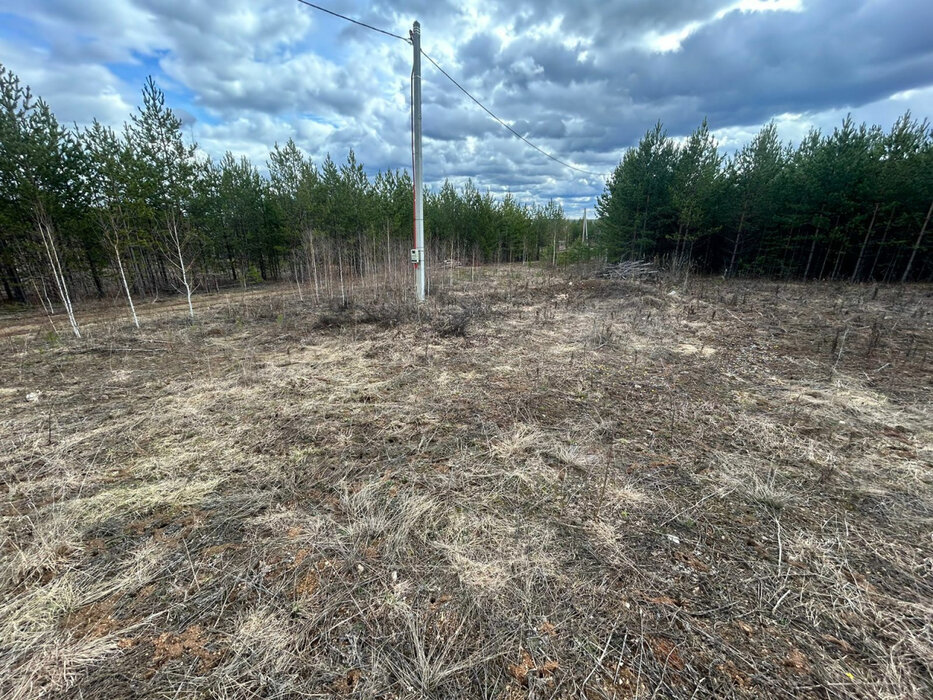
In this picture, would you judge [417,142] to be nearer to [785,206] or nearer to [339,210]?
[339,210]

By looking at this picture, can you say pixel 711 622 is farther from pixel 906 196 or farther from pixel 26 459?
pixel 906 196

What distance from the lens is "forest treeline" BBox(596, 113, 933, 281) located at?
11633mm

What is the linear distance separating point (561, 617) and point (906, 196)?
18.3m

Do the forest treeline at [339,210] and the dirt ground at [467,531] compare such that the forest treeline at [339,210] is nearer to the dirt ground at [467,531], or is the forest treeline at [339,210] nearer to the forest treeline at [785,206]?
the forest treeline at [785,206]

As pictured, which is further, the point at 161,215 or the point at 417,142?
the point at 161,215

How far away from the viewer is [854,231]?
496 inches

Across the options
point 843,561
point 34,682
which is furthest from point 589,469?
point 34,682

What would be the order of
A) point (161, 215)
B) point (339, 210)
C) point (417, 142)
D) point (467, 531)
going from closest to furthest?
point (467, 531)
point (417, 142)
point (161, 215)
point (339, 210)

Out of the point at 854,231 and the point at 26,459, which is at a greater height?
the point at 854,231

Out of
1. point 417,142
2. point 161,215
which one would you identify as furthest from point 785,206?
point 161,215

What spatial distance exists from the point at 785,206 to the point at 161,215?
2236 centimetres

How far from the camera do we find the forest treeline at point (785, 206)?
11.6 meters

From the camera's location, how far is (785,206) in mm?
13109

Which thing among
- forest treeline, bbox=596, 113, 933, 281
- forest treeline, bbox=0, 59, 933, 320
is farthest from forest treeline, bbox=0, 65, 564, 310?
forest treeline, bbox=596, 113, 933, 281
